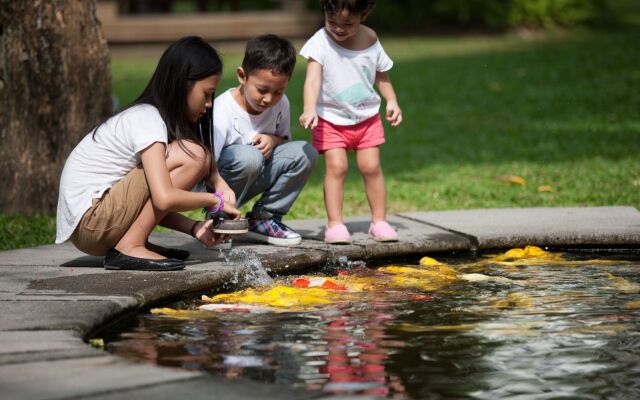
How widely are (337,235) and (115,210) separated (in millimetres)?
1215

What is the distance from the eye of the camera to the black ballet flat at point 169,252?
4980mm

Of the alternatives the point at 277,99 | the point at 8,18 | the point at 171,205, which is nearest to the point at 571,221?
the point at 277,99

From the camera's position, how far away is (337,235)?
17.7ft

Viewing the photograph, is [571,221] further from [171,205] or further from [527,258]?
[171,205]

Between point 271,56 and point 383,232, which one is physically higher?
point 271,56

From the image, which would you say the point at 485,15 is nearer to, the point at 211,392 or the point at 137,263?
the point at 137,263

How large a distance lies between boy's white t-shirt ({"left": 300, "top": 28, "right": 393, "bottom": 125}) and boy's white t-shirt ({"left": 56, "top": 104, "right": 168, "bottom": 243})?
1106 millimetres

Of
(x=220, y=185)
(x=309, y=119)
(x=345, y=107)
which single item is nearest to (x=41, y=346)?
(x=220, y=185)

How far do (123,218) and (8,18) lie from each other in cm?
245

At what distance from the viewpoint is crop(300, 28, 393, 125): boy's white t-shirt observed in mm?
5469

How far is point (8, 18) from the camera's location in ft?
21.6

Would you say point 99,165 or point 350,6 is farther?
point 350,6

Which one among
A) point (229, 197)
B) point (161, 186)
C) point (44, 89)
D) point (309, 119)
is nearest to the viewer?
point (161, 186)

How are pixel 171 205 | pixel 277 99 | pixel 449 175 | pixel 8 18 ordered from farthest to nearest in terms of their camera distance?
pixel 449 175 < pixel 8 18 < pixel 277 99 < pixel 171 205
